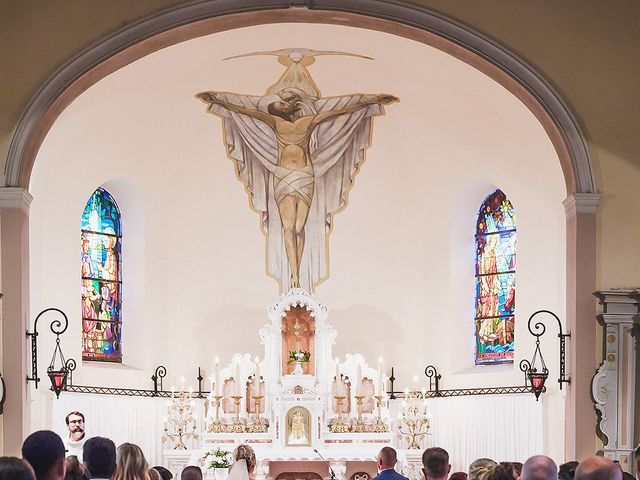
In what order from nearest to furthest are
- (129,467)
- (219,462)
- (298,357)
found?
(129,467)
(219,462)
(298,357)

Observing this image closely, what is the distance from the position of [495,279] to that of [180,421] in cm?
495

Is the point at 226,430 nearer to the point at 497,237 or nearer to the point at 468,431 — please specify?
the point at 468,431

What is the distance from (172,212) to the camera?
17.6 meters

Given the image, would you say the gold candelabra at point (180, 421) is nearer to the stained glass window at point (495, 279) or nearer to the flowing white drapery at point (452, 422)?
the flowing white drapery at point (452, 422)

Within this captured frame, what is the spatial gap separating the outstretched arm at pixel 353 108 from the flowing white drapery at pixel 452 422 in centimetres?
403

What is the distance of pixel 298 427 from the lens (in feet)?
52.6

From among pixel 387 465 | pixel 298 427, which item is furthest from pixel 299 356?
pixel 387 465

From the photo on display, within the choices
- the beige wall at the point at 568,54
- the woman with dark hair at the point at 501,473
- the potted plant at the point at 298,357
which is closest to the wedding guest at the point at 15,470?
the woman with dark hair at the point at 501,473

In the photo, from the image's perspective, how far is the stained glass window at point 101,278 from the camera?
17234 mm

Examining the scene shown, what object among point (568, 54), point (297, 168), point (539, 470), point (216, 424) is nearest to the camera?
point (539, 470)

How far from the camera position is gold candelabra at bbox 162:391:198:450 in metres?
15.9

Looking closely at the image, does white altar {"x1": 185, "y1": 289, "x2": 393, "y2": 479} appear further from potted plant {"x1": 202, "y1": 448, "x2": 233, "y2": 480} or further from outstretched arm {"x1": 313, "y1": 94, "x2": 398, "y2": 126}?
Answer: outstretched arm {"x1": 313, "y1": 94, "x2": 398, "y2": 126}

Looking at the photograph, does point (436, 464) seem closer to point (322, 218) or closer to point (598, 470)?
point (598, 470)

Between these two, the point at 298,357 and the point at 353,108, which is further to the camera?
the point at 353,108
